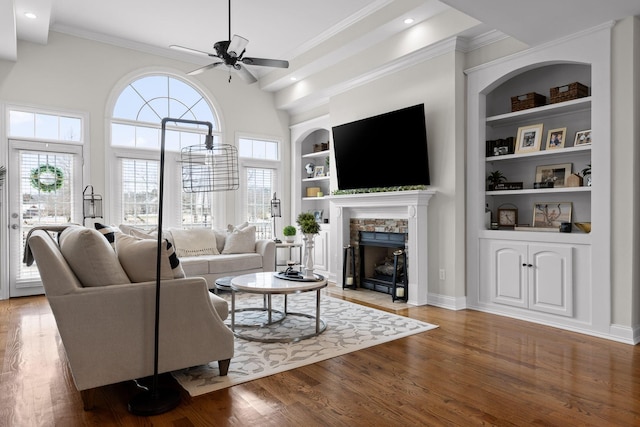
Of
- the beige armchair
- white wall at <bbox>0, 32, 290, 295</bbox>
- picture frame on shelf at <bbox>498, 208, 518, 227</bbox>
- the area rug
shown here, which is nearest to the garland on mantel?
picture frame on shelf at <bbox>498, 208, 518, 227</bbox>

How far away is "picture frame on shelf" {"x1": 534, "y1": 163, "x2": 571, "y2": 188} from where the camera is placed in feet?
14.0

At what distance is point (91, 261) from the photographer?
2.42 metres

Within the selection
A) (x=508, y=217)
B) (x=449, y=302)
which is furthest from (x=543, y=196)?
(x=449, y=302)

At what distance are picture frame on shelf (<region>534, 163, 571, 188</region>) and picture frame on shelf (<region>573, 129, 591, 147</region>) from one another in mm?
315

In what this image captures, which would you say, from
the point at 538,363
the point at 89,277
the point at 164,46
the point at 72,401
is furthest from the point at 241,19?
the point at 538,363

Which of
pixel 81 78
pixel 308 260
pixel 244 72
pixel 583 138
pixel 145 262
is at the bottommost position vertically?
pixel 308 260

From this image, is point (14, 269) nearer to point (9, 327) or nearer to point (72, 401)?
point (9, 327)

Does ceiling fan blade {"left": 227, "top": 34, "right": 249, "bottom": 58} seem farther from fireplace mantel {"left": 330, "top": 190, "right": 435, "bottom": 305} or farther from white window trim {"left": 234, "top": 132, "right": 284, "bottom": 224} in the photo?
white window trim {"left": 234, "top": 132, "right": 284, "bottom": 224}

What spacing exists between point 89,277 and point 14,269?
12.6 feet

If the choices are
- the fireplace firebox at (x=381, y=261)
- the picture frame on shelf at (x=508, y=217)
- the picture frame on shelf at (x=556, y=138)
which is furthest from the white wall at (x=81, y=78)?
the picture frame on shelf at (x=556, y=138)

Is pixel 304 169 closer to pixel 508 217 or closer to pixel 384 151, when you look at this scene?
pixel 384 151

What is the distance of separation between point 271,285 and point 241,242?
253cm

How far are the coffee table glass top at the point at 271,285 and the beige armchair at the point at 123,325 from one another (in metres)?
0.70

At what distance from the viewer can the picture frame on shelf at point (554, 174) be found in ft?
14.0
